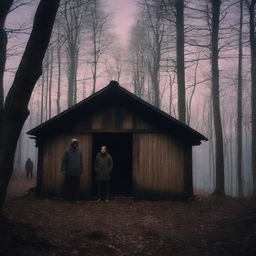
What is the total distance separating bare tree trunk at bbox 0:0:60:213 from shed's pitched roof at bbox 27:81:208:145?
17.8ft

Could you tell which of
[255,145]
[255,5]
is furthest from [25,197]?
[255,5]

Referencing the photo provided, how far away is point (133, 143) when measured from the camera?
1217 centimetres

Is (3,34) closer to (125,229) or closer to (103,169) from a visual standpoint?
(103,169)

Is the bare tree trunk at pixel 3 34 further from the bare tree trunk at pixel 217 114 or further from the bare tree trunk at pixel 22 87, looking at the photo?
the bare tree trunk at pixel 217 114

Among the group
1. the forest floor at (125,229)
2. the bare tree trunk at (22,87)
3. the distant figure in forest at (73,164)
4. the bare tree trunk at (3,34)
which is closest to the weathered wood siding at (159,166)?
the forest floor at (125,229)

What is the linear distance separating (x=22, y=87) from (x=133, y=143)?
6.76 m

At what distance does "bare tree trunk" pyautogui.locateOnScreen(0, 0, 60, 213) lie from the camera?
5996 millimetres

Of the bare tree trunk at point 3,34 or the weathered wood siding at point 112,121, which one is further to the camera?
the weathered wood siding at point 112,121

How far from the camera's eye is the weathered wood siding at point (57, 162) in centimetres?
1206

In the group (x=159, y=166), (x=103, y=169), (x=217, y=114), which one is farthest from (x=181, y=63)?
(x=103, y=169)

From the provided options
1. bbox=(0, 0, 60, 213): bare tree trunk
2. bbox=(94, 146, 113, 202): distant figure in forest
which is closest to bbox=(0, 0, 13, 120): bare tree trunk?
bbox=(94, 146, 113, 202): distant figure in forest

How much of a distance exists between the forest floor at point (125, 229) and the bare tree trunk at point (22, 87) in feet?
4.53

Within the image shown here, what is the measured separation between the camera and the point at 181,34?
17016 millimetres

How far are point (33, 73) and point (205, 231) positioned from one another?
5.59 metres
